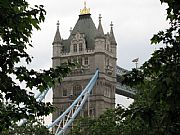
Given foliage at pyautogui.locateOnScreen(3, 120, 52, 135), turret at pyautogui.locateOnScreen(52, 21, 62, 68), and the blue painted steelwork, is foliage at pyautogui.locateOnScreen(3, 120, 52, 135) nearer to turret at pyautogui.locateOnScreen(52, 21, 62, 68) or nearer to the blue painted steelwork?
the blue painted steelwork

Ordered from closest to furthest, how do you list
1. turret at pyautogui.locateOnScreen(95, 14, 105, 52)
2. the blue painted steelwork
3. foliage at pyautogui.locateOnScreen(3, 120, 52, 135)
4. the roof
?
foliage at pyautogui.locateOnScreen(3, 120, 52, 135), the blue painted steelwork, turret at pyautogui.locateOnScreen(95, 14, 105, 52), the roof

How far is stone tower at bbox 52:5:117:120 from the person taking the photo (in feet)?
375

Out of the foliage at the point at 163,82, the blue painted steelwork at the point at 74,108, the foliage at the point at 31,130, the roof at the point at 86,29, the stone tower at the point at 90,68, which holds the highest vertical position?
the roof at the point at 86,29

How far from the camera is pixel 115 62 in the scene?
122188mm

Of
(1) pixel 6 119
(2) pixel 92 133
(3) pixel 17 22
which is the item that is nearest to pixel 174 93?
(3) pixel 17 22

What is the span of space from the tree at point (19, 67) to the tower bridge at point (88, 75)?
97.6 m

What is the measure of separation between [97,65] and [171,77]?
109 metres

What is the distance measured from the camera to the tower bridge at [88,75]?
369 ft

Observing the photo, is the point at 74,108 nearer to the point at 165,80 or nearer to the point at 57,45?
the point at 57,45

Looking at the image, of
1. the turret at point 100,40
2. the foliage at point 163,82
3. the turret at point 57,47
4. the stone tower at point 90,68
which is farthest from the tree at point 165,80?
the turret at point 57,47

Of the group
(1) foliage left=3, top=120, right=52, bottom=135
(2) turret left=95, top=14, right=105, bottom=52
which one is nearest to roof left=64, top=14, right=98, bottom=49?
(2) turret left=95, top=14, right=105, bottom=52

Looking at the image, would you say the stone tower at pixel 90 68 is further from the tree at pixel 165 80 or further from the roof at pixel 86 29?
the tree at pixel 165 80

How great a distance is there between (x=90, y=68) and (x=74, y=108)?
34.0 feet

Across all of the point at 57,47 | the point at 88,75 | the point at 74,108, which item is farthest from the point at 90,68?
the point at 57,47
